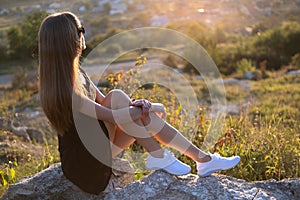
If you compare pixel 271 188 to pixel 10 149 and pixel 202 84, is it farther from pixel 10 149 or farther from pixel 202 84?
pixel 202 84

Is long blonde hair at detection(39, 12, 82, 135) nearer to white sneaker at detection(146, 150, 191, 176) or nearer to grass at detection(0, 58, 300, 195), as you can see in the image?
white sneaker at detection(146, 150, 191, 176)

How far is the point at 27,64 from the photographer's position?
55.8 ft

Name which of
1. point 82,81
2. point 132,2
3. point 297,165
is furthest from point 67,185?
point 132,2

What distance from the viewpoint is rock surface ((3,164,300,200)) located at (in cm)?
307

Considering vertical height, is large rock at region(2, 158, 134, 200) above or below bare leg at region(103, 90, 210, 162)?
below

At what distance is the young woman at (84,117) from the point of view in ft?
10.2

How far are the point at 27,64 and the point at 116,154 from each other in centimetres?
1419

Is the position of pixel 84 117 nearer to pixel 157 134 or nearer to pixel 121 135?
pixel 121 135

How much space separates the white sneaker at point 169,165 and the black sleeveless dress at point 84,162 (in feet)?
1.05

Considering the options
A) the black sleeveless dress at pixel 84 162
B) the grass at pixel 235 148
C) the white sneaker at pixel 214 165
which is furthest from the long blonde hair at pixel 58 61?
the grass at pixel 235 148

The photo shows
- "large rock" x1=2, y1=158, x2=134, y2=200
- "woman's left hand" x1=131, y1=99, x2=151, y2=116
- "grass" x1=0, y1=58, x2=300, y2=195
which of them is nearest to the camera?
"woman's left hand" x1=131, y1=99, x2=151, y2=116

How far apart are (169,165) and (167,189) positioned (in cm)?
19

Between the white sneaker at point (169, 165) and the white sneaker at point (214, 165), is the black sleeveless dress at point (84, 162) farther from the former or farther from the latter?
the white sneaker at point (214, 165)

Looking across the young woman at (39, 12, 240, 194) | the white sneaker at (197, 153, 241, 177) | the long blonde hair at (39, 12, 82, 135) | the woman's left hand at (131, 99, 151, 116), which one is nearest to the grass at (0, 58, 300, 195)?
the white sneaker at (197, 153, 241, 177)
